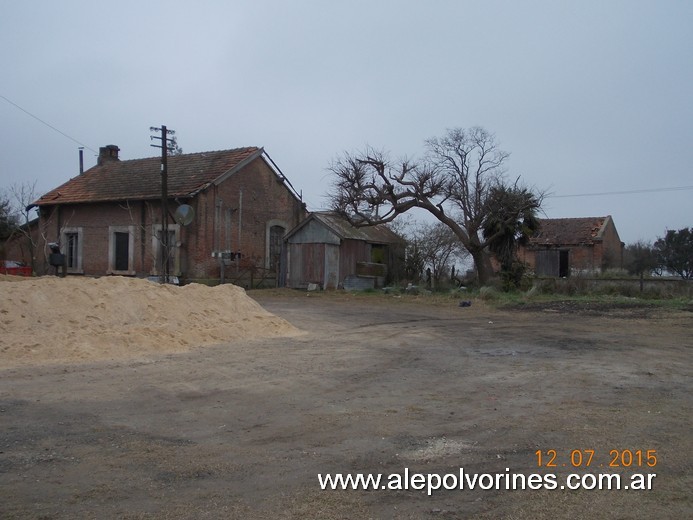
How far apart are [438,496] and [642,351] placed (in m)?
9.49

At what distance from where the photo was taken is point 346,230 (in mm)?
32031

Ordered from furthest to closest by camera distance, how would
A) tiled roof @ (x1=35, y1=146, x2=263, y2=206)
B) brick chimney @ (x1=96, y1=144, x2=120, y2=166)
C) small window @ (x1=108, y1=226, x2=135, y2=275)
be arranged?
brick chimney @ (x1=96, y1=144, x2=120, y2=166) → small window @ (x1=108, y1=226, x2=135, y2=275) → tiled roof @ (x1=35, y1=146, x2=263, y2=206)

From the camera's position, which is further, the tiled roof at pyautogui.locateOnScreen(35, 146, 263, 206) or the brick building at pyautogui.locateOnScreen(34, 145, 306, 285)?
the tiled roof at pyautogui.locateOnScreen(35, 146, 263, 206)

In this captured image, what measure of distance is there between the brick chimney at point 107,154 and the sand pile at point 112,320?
75.6 feet

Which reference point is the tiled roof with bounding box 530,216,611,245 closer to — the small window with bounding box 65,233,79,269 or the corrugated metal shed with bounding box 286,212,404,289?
the corrugated metal shed with bounding box 286,212,404,289

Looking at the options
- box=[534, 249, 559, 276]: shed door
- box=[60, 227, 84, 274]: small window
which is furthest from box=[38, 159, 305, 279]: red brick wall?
box=[534, 249, 559, 276]: shed door

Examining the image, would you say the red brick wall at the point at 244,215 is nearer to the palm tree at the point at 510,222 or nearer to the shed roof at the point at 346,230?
the shed roof at the point at 346,230

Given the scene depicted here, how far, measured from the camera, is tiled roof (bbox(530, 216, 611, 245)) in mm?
41600

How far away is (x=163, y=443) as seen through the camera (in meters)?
6.30

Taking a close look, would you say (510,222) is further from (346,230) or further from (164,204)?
(164,204)

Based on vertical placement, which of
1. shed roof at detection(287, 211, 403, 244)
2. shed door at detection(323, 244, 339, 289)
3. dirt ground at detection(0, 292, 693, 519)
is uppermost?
shed roof at detection(287, 211, 403, 244)

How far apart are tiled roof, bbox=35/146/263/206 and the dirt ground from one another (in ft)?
60.3

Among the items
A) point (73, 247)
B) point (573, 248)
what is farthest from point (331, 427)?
point (573, 248)
